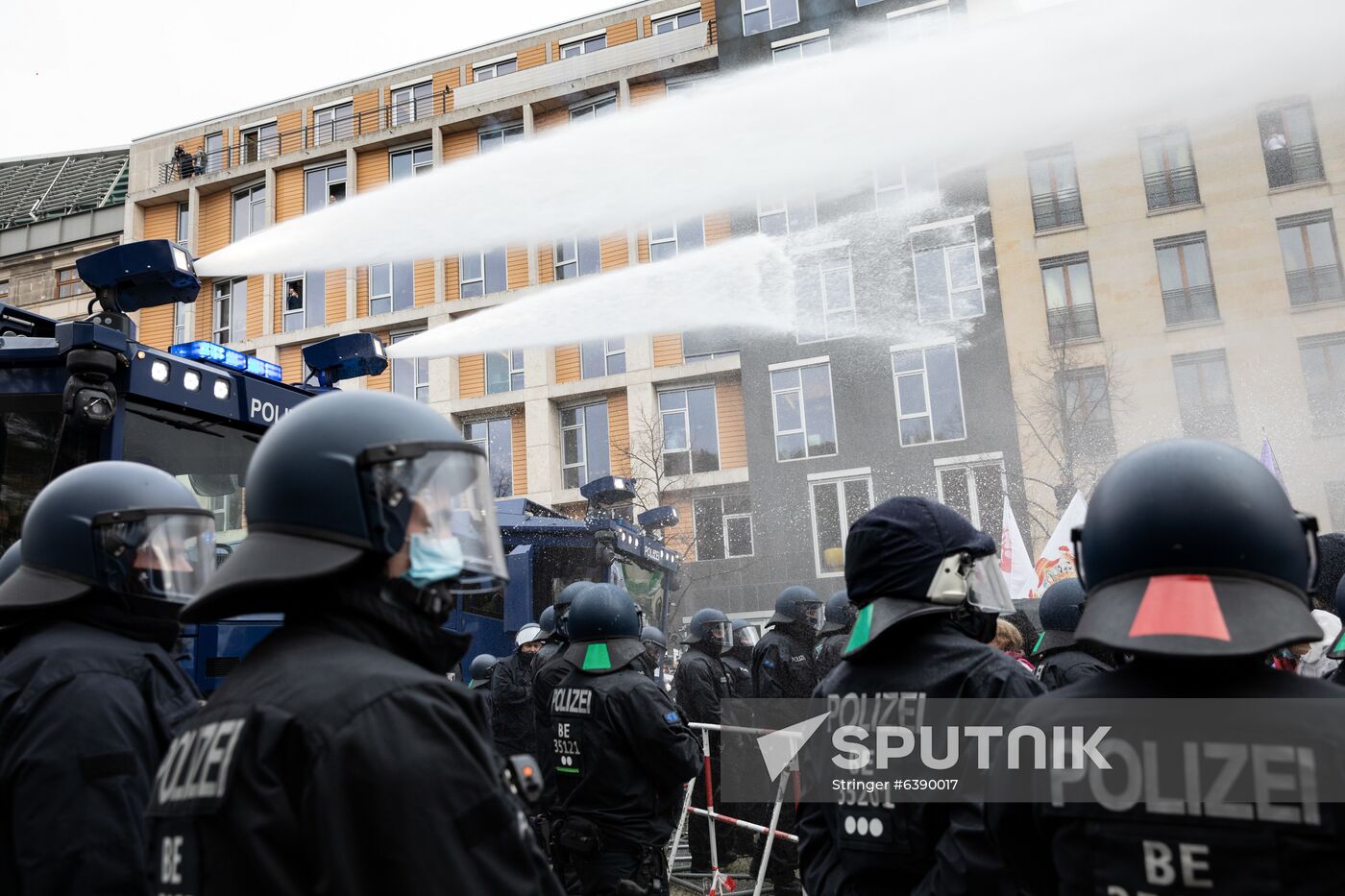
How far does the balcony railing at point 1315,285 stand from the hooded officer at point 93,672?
24.5 metres

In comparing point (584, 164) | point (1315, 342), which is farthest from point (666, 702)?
point (1315, 342)

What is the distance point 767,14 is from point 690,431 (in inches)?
444

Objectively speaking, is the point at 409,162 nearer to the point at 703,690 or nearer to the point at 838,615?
the point at 703,690

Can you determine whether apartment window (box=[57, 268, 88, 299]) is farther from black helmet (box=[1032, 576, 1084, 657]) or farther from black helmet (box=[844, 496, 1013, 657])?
black helmet (box=[844, 496, 1013, 657])

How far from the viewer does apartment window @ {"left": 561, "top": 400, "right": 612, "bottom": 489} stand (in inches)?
1141

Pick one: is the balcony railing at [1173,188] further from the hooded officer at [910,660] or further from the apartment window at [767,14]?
the hooded officer at [910,660]

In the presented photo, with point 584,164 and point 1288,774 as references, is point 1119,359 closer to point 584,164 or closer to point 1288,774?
point 584,164

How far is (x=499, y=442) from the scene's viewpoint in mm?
29953

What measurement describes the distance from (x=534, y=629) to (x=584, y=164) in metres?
9.03

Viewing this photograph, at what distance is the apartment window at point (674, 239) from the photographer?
28.5 m

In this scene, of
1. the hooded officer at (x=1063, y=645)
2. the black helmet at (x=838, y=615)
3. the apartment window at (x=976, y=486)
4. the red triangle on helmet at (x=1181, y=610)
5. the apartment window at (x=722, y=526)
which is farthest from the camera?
the apartment window at (x=722, y=526)

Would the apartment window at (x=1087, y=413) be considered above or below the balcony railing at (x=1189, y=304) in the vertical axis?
below

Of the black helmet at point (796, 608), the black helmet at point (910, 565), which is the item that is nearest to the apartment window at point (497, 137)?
the black helmet at point (796, 608)

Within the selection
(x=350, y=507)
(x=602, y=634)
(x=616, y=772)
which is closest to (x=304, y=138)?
(x=602, y=634)
